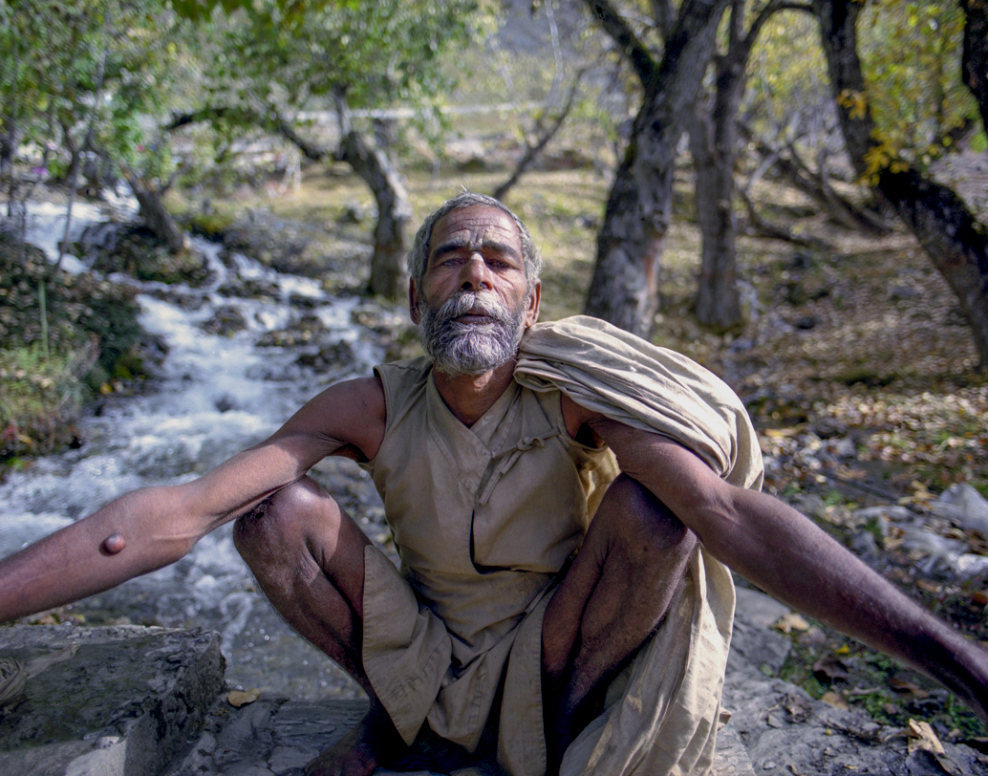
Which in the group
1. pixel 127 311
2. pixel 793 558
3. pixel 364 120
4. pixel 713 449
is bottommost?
pixel 127 311

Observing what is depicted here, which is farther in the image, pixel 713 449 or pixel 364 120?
pixel 364 120

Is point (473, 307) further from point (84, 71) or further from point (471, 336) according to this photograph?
point (84, 71)

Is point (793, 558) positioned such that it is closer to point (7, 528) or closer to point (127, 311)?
point (7, 528)

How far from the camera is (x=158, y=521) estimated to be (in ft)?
5.97

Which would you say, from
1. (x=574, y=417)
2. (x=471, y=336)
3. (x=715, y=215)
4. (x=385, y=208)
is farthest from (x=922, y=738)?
(x=385, y=208)

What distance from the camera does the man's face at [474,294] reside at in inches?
82.9

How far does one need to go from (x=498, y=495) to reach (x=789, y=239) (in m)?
11.8

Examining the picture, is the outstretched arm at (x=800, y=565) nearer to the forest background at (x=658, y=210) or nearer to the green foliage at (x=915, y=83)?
the forest background at (x=658, y=210)

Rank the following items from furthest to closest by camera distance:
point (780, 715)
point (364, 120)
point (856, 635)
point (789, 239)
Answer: point (789, 239) → point (364, 120) → point (780, 715) → point (856, 635)

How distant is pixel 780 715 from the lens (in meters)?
2.55

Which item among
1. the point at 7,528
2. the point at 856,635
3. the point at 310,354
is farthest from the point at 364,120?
the point at 856,635

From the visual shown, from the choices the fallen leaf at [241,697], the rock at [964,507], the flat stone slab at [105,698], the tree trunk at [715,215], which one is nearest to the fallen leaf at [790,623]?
the rock at [964,507]

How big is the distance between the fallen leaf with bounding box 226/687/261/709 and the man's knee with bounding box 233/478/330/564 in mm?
792

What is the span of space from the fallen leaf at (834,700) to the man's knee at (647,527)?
1436mm
